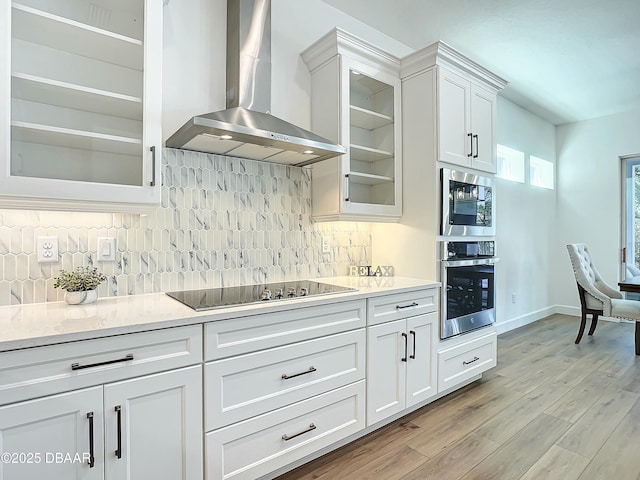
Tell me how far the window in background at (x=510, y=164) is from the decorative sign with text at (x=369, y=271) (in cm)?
262

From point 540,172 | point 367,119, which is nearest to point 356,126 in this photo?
point 367,119

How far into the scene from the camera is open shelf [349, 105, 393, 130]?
262 cm

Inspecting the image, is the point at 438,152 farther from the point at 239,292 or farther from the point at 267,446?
the point at 267,446

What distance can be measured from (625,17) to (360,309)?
3.23 meters

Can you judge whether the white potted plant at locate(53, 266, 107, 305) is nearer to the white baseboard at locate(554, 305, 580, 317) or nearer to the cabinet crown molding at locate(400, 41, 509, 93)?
the cabinet crown molding at locate(400, 41, 509, 93)

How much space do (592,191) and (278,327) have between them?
19.3 ft

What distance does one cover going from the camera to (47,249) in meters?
1.75

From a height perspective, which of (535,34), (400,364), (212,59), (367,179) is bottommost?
(400,364)

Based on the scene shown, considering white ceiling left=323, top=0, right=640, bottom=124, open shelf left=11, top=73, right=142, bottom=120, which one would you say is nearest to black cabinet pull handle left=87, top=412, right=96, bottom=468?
open shelf left=11, top=73, right=142, bottom=120

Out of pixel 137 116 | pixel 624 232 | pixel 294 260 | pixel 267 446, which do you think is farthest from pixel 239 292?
pixel 624 232

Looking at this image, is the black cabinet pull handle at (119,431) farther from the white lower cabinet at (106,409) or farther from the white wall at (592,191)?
the white wall at (592,191)

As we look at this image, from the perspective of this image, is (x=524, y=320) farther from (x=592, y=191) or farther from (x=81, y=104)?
(x=81, y=104)

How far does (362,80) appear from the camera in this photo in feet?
8.70

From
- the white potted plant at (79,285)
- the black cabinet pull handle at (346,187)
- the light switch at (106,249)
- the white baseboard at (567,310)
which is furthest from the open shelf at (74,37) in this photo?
the white baseboard at (567,310)
